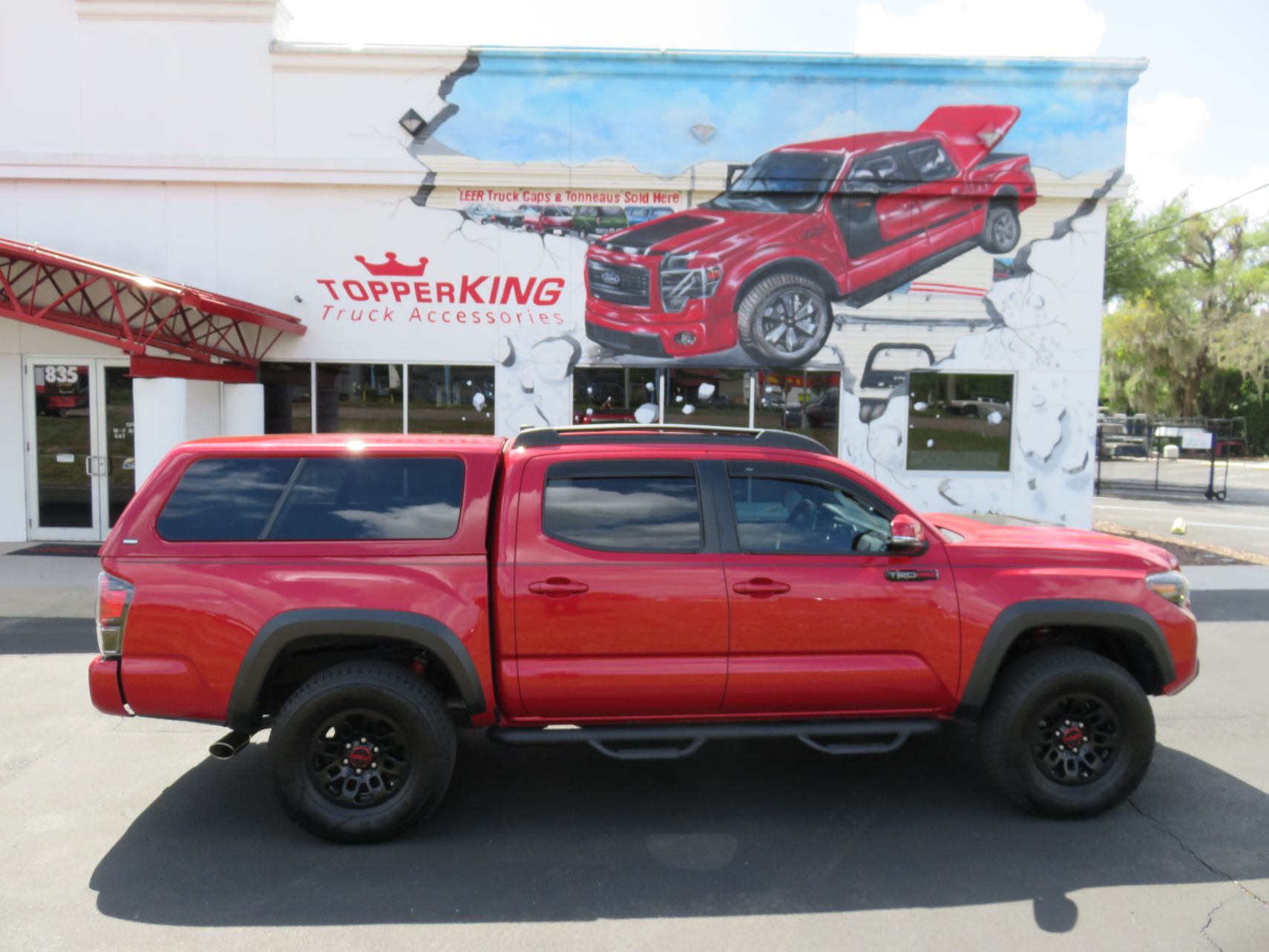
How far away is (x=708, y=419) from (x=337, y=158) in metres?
6.05

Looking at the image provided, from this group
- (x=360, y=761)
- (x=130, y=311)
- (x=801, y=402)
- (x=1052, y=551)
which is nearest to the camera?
(x=360, y=761)

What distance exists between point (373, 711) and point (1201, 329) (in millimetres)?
43365

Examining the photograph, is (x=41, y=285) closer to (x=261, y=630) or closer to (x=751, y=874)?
(x=261, y=630)

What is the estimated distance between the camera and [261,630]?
13.7 ft

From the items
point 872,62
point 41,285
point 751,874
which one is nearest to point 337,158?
point 41,285

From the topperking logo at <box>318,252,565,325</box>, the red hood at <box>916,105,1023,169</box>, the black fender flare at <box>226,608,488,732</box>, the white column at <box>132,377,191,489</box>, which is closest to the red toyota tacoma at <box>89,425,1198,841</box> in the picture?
the black fender flare at <box>226,608,488,732</box>

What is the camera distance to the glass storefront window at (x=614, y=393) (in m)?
12.6

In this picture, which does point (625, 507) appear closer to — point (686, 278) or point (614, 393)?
point (614, 393)

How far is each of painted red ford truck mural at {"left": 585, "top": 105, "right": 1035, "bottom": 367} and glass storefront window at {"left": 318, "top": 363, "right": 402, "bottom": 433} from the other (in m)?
2.85

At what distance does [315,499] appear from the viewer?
443 cm

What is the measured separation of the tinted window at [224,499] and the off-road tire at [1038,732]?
3.72 m

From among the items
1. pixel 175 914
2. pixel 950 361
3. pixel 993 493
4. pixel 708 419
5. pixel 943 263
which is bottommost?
pixel 175 914

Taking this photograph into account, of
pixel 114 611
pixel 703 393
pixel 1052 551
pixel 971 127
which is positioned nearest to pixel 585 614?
pixel 114 611

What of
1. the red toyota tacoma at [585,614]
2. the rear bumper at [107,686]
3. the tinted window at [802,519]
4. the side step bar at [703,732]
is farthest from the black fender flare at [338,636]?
the tinted window at [802,519]
